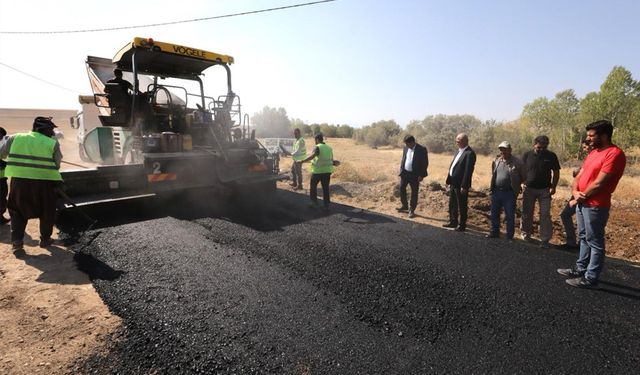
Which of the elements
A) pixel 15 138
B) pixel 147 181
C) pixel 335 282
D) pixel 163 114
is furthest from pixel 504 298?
pixel 163 114

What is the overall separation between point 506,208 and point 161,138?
5.69m

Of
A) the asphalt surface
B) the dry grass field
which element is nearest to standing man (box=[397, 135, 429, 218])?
the dry grass field

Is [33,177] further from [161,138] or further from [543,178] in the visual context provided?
[543,178]

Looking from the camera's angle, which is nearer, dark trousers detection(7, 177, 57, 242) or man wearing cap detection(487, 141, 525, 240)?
dark trousers detection(7, 177, 57, 242)

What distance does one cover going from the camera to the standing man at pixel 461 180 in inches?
208

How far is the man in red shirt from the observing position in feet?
10.6

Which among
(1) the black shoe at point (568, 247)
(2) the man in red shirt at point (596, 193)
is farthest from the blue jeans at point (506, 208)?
(2) the man in red shirt at point (596, 193)

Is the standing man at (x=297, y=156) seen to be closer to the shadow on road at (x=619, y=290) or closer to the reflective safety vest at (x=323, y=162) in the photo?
the reflective safety vest at (x=323, y=162)

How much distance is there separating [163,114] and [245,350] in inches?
219

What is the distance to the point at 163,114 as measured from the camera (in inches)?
257

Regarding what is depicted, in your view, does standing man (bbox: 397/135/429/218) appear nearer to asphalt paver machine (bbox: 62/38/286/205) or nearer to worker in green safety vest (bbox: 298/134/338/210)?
worker in green safety vest (bbox: 298/134/338/210)

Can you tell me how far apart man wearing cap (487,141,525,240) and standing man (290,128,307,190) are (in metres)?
4.97

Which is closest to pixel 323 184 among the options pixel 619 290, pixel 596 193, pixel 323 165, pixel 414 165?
pixel 323 165

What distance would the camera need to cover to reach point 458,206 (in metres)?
5.65
